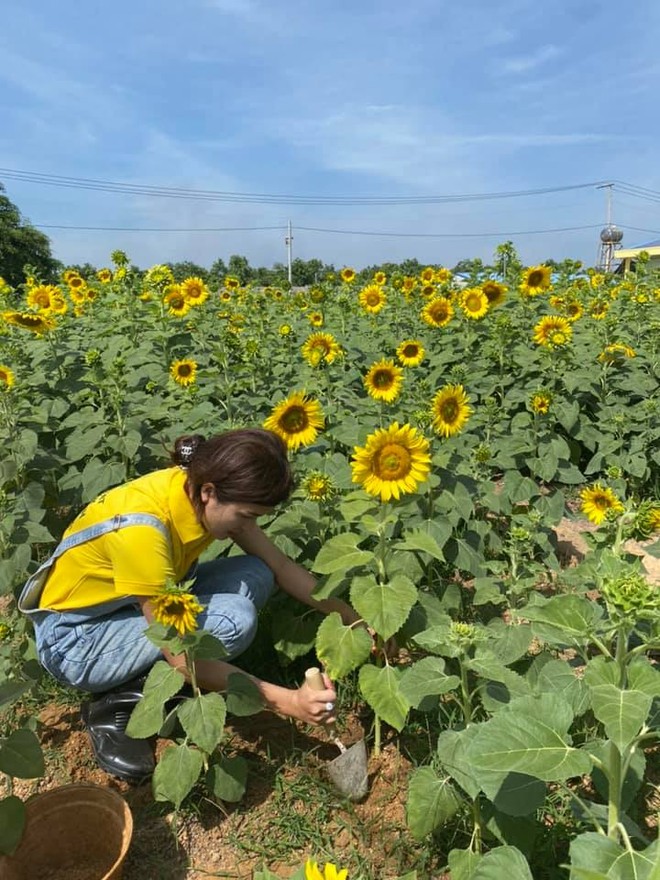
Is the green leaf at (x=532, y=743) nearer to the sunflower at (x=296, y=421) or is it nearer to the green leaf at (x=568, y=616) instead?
the green leaf at (x=568, y=616)

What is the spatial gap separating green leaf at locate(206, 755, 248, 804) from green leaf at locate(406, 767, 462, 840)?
0.58m

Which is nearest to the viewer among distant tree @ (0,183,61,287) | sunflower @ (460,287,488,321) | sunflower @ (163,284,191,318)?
sunflower @ (163,284,191,318)

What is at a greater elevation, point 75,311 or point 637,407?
point 75,311

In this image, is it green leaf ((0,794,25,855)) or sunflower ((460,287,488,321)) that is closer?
green leaf ((0,794,25,855))

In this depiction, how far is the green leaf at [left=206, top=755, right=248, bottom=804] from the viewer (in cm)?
215

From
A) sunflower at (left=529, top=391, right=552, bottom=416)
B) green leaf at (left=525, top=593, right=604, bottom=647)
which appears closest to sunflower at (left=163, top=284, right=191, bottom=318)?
sunflower at (left=529, top=391, right=552, bottom=416)

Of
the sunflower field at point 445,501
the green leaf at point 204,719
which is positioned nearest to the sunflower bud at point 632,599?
the sunflower field at point 445,501

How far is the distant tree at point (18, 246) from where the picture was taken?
36438mm

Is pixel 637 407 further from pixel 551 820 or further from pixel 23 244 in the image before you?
pixel 23 244

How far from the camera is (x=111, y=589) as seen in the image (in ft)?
7.85

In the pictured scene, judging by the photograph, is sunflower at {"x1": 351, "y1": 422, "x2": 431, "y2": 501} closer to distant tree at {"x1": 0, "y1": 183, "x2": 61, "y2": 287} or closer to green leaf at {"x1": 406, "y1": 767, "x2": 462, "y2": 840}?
green leaf at {"x1": 406, "y1": 767, "x2": 462, "y2": 840}

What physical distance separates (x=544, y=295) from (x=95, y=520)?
630cm

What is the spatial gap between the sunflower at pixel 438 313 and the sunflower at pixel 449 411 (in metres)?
2.83

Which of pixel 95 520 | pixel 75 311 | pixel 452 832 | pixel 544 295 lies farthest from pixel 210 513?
pixel 544 295
